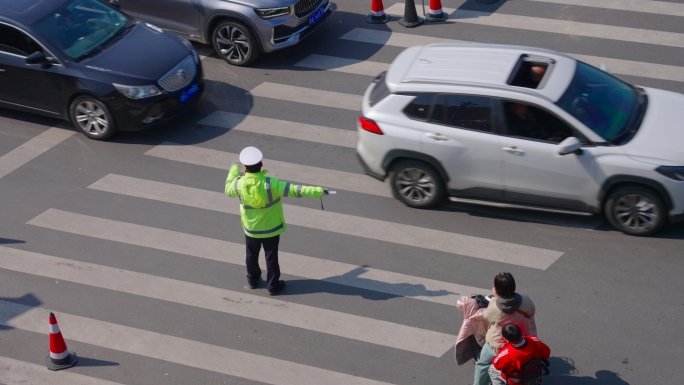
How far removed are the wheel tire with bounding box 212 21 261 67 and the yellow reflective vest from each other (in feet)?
17.9

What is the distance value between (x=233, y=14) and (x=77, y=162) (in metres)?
3.51

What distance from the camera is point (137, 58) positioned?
38.4 feet

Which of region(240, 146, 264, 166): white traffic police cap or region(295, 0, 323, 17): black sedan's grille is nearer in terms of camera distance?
region(240, 146, 264, 166): white traffic police cap

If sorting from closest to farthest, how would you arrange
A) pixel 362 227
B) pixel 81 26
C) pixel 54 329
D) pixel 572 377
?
1. pixel 572 377
2. pixel 54 329
3. pixel 362 227
4. pixel 81 26

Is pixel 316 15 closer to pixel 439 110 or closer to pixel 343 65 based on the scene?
pixel 343 65

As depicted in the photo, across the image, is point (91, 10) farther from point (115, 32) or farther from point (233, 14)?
point (233, 14)

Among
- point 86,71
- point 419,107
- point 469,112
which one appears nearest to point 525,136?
point 469,112

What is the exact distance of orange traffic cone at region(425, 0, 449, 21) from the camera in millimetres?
14086

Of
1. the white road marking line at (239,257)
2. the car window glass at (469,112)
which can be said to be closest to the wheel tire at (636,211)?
the car window glass at (469,112)

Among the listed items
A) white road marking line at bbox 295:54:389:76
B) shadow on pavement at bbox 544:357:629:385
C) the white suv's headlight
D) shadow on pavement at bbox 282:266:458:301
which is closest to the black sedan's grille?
white road marking line at bbox 295:54:389:76

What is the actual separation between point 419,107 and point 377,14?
17.0 feet

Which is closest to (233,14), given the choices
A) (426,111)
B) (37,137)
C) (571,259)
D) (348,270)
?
(37,137)

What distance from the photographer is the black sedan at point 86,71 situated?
37.3ft

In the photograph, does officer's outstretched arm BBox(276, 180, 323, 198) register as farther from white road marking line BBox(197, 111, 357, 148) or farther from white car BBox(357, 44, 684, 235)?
white road marking line BBox(197, 111, 357, 148)
